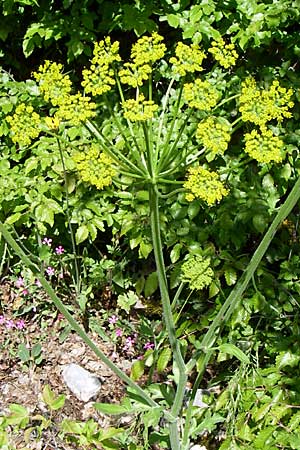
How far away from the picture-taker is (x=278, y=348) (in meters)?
2.87

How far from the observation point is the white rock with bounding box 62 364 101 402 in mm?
3264

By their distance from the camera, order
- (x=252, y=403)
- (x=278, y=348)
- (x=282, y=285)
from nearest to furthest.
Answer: (x=252, y=403) → (x=278, y=348) → (x=282, y=285)

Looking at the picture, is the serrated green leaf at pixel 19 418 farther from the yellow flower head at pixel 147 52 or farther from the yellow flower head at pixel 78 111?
the yellow flower head at pixel 147 52

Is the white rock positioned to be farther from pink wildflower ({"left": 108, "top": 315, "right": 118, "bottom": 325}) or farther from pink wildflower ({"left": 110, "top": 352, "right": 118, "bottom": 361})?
pink wildflower ({"left": 108, "top": 315, "right": 118, "bottom": 325})

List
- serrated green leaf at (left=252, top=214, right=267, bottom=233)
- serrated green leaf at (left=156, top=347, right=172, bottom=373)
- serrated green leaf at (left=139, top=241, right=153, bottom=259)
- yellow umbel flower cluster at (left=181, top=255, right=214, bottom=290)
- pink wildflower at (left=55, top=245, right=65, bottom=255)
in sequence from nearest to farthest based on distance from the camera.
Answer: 1. yellow umbel flower cluster at (left=181, top=255, right=214, bottom=290)
2. serrated green leaf at (left=252, top=214, right=267, bottom=233)
3. serrated green leaf at (left=156, top=347, right=172, bottom=373)
4. serrated green leaf at (left=139, top=241, right=153, bottom=259)
5. pink wildflower at (left=55, top=245, right=65, bottom=255)

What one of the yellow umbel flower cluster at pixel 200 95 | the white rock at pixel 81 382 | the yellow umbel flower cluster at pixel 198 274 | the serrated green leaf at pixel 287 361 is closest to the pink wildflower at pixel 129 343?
the white rock at pixel 81 382

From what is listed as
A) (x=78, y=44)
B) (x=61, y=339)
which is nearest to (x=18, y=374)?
(x=61, y=339)

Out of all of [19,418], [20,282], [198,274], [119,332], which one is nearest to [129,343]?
[119,332]

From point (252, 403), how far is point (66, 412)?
3.17ft

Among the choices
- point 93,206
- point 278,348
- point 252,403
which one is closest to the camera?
point 252,403

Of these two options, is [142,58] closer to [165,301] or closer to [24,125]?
[24,125]

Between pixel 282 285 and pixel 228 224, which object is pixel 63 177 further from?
pixel 282 285

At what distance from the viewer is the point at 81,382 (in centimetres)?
330

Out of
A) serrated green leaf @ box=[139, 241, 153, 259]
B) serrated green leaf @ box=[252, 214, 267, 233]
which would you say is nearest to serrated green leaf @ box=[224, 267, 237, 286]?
serrated green leaf @ box=[252, 214, 267, 233]
